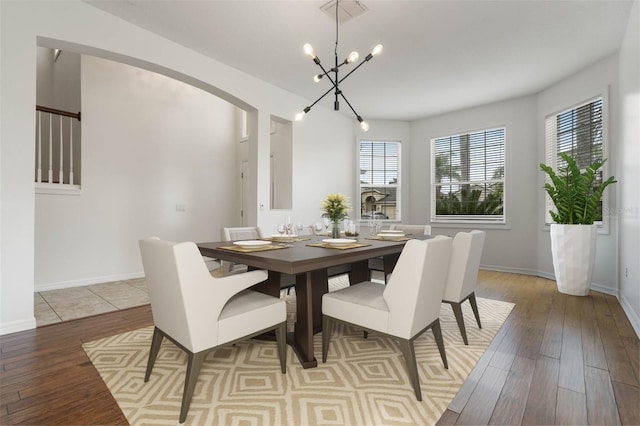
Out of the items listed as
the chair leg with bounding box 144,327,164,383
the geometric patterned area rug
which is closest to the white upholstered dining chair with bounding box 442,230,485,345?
the geometric patterned area rug

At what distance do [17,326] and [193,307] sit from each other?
213 centimetres

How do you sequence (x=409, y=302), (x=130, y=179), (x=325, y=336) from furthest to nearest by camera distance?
(x=130, y=179) → (x=325, y=336) → (x=409, y=302)

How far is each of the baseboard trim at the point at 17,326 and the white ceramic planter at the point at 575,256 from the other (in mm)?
5385

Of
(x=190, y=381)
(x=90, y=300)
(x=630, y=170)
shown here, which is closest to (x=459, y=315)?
(x=190, y=381)

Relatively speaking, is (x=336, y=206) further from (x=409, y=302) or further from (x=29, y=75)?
(x=29, y=75)

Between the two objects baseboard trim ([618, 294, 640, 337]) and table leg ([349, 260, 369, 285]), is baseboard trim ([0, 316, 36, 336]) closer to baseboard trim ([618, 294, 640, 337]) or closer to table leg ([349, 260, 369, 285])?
table leg ([349, 260, 369, 285])

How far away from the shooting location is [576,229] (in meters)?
3.57

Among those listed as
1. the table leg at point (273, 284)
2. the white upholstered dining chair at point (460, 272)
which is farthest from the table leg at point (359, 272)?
the table leg at point (273, 284)

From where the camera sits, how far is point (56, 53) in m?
5.20

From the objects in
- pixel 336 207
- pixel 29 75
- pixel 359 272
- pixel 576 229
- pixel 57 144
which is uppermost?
pixel 29 75

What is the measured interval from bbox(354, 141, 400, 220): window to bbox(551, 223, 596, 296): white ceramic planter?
Result: 2.85 metres

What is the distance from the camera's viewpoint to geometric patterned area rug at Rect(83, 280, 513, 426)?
1.47 m

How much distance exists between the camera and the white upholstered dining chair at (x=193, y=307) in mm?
1446

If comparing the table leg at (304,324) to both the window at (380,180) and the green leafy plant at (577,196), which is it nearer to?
the green leafy plant at (577,196)
